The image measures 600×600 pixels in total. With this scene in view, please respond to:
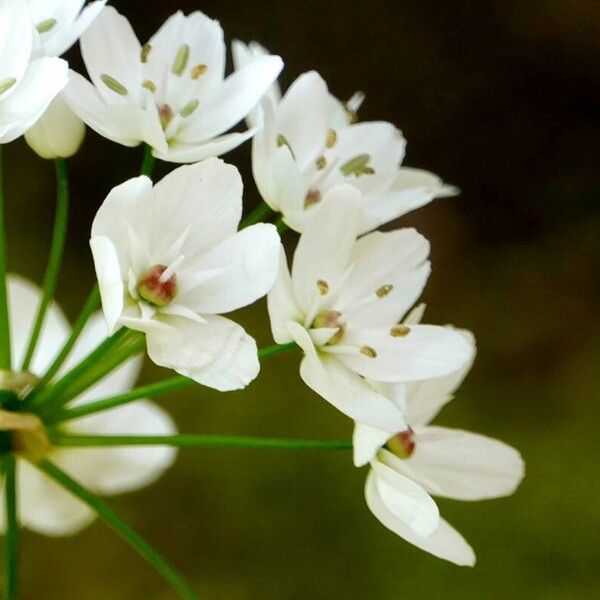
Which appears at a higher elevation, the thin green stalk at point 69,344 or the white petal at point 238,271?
the white petal at point 238,271

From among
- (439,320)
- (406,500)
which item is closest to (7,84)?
(406,500)

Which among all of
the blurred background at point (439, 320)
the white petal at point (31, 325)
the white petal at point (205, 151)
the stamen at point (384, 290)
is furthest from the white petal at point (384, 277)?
the blurred background at point (439, 320)

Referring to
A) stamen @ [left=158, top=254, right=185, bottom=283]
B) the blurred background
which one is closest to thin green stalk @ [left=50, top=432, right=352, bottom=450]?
stamen @ [left=158, top=254, right=185, bottom=283]

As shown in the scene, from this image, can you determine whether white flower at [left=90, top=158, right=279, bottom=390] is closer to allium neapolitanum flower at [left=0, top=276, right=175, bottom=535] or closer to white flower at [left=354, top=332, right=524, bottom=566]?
white flower at [left=354, top=332, right=524, bottom=566]

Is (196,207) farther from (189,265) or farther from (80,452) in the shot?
(80,452)

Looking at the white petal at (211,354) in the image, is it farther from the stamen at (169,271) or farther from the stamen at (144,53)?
the stamen at (144,53)

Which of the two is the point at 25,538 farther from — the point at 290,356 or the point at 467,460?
the point at 467,460
